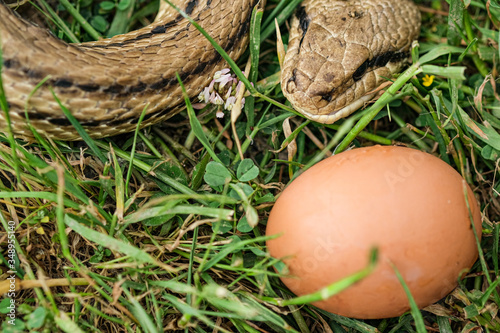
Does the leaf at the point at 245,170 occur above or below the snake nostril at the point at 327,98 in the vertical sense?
below

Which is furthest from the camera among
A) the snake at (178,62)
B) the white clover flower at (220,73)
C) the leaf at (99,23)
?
the leaf at (99,23)

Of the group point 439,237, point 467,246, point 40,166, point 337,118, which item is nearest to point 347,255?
point 439,237

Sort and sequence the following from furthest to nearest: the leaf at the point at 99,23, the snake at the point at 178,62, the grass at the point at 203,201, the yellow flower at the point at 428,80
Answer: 1. the leaf at the point at 99,23
2. the yellow flower at the point at 428,80
3. the grass at the point at 203,201
4. the snake at the point at 178,62

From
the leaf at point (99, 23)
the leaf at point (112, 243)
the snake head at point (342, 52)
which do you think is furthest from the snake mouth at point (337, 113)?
the leaf at point (99, 23)

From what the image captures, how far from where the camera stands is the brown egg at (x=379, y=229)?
172 centimetres

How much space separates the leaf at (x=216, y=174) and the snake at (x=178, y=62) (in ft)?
1.19

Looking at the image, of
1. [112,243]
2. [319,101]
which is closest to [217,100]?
[319,101]

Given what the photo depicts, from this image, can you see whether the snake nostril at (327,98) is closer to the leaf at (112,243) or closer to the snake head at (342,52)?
the snake head at (342,52)

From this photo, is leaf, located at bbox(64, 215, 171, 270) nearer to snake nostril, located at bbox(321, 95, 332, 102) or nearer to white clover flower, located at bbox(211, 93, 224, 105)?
white clover flower, located at bbox(211, 93, 224, 105)

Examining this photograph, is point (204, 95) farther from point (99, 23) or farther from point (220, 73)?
point (99, 23)

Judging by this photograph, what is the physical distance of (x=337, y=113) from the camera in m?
2.46

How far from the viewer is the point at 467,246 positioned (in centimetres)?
189

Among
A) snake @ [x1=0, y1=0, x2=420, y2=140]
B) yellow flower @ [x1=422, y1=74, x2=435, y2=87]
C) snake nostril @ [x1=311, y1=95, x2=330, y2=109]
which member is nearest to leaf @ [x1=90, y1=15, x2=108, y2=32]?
snake @ [x1=0, y1=0, x2=420, y2=140]

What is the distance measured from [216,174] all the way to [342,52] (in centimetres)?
94
